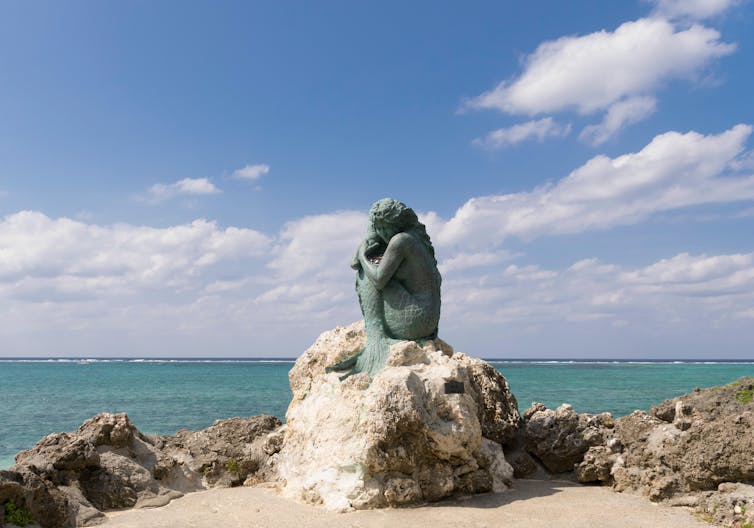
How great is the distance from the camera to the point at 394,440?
6895mm

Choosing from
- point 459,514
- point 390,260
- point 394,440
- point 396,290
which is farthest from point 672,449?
point 390,260

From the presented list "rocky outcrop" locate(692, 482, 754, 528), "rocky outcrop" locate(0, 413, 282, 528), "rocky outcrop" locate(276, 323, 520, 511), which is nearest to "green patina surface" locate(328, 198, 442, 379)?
"rocky outcrop" locate(276, 323, 520, 511)

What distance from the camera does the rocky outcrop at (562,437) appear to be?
27.9 ft

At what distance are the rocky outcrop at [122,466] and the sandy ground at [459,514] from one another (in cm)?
45

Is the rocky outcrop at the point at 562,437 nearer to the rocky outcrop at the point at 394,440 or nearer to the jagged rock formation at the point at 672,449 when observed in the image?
the jagged rock formation at the point at 672,449

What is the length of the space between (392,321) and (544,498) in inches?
116

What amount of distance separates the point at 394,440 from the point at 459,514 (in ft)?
3.42

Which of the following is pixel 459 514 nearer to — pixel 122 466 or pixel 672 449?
pixel 672 449

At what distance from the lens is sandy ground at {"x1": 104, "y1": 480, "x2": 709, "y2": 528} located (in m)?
6.26

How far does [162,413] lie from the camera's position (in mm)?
25969

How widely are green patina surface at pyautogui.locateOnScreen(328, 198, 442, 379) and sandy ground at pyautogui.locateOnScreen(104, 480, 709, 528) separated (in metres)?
2.05

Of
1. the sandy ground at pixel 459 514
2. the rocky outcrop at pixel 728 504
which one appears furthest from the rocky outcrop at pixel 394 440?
the rocky outcrop at pixel 728 504

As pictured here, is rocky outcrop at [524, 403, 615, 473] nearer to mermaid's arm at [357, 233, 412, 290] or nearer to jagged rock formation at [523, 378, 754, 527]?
jagged rock formation at [523, 378, 754, 527]

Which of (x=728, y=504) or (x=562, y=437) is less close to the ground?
(x=562, y=437)
